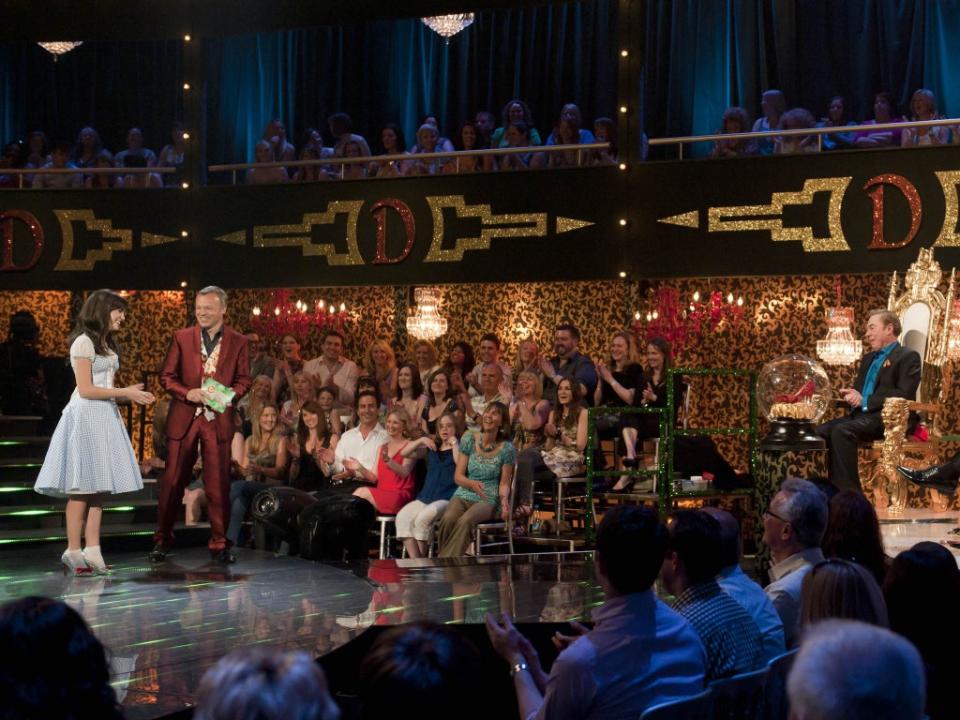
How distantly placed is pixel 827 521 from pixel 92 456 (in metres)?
4.13

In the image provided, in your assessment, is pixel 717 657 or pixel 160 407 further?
pixel 160 407

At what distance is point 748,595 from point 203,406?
4559 millimetres

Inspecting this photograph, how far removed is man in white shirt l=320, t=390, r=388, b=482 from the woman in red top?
21 centimetres

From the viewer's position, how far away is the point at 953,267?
1029cm

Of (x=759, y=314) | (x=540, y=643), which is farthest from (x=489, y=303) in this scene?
(x=540, y=643)

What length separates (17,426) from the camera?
10.1m

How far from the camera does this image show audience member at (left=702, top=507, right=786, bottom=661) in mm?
3469

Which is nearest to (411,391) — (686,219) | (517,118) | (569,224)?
(569,224)

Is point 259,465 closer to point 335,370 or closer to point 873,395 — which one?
point 335,370

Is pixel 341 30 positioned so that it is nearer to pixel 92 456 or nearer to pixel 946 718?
pixel 92 456

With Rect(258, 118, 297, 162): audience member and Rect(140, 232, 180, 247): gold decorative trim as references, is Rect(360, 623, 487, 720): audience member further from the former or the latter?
Rect(258, 118, 297, 162): audience member

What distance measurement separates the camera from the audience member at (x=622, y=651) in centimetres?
284

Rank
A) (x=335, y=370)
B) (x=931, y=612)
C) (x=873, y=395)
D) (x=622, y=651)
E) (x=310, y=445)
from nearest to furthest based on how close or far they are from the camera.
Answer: (x=622, y=651) < (x=931, y=612) < (x=873, y=395) < (x=310, y=445) < (x=335, y=370)

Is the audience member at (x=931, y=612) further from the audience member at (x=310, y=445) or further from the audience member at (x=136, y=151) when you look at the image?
the audience member at (x=136, y=151)
